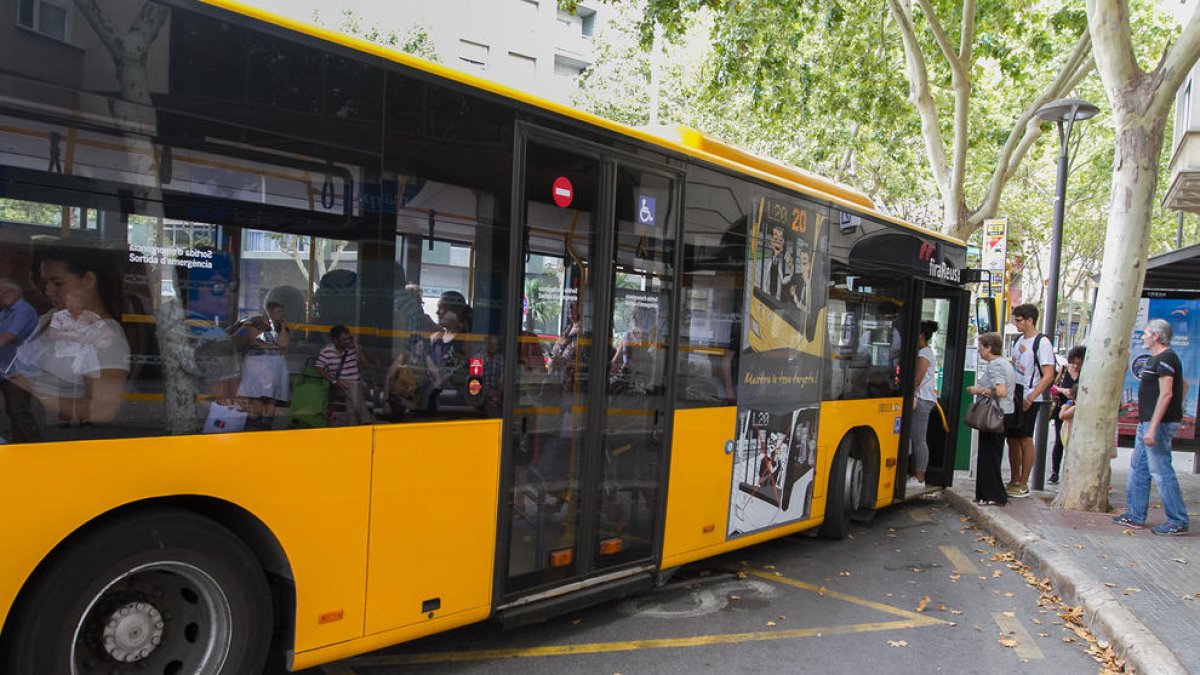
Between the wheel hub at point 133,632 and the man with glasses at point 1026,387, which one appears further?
the man with glasses at point 1026,387

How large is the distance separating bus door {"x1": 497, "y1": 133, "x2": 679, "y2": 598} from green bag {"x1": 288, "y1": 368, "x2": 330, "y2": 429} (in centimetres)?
104

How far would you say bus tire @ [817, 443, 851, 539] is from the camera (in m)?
7.19

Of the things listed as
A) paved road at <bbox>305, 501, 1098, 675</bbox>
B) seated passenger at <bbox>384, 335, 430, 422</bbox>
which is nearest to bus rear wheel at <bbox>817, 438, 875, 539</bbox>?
paved road at <bbox>305, 501, 1098, 675</bbox>

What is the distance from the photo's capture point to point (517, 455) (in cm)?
426

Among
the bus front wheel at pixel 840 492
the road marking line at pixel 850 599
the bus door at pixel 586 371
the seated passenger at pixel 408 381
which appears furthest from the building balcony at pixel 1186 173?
the seated passenger at pixel 408 381

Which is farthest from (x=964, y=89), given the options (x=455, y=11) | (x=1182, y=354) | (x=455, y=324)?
(x=455, y=11)

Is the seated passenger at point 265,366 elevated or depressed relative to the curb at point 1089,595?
elevated

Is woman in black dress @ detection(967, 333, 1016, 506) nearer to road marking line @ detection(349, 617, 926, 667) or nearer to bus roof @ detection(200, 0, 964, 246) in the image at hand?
bus roof @ detection(200, 0, 964, 246)

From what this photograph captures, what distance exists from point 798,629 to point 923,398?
4.52m

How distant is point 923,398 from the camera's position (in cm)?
882

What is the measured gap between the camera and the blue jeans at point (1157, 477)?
734 cm

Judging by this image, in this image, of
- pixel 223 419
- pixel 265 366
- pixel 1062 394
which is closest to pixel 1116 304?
pixel 1062 394

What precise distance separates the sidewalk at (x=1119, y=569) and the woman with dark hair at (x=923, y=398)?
2.26 ft

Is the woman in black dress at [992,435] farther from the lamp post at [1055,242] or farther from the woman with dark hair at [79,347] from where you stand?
the woman with dark hair at [79,347]
